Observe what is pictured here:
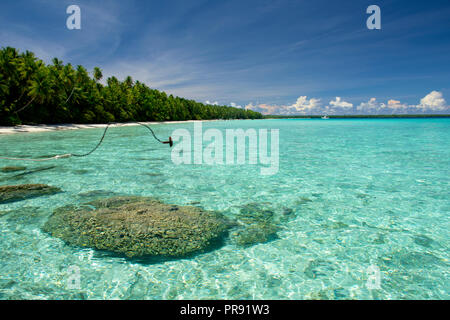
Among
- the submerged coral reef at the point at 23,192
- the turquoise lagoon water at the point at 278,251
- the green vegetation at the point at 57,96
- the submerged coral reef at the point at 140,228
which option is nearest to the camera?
the turquoise lagoon water at the point at 278,251

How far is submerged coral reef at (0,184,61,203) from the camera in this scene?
8.05 m

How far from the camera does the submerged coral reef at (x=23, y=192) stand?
805 cm

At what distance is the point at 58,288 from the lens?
3.97 meters

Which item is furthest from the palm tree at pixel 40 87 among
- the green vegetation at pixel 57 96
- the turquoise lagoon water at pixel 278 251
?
the turquoise lagoon water at pixel 278 251

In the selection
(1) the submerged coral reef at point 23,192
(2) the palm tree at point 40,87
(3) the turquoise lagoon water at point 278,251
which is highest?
(2) the palm tree at point 40,87

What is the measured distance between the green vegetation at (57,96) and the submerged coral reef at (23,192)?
3730 cm

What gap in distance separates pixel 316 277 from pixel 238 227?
7.24ft

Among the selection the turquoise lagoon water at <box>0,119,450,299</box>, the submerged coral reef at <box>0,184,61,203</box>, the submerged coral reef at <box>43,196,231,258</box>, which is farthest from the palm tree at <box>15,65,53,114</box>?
the submerged coral reef at <box>43,196,231,258</box>

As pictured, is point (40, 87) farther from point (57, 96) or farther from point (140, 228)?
point (140, 228)

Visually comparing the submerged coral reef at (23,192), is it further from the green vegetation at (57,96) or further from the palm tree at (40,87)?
the palm tree at (40,87)

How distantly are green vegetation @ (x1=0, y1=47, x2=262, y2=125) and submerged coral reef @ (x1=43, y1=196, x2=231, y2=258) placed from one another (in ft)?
137

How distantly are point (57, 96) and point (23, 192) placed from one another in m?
48.3
